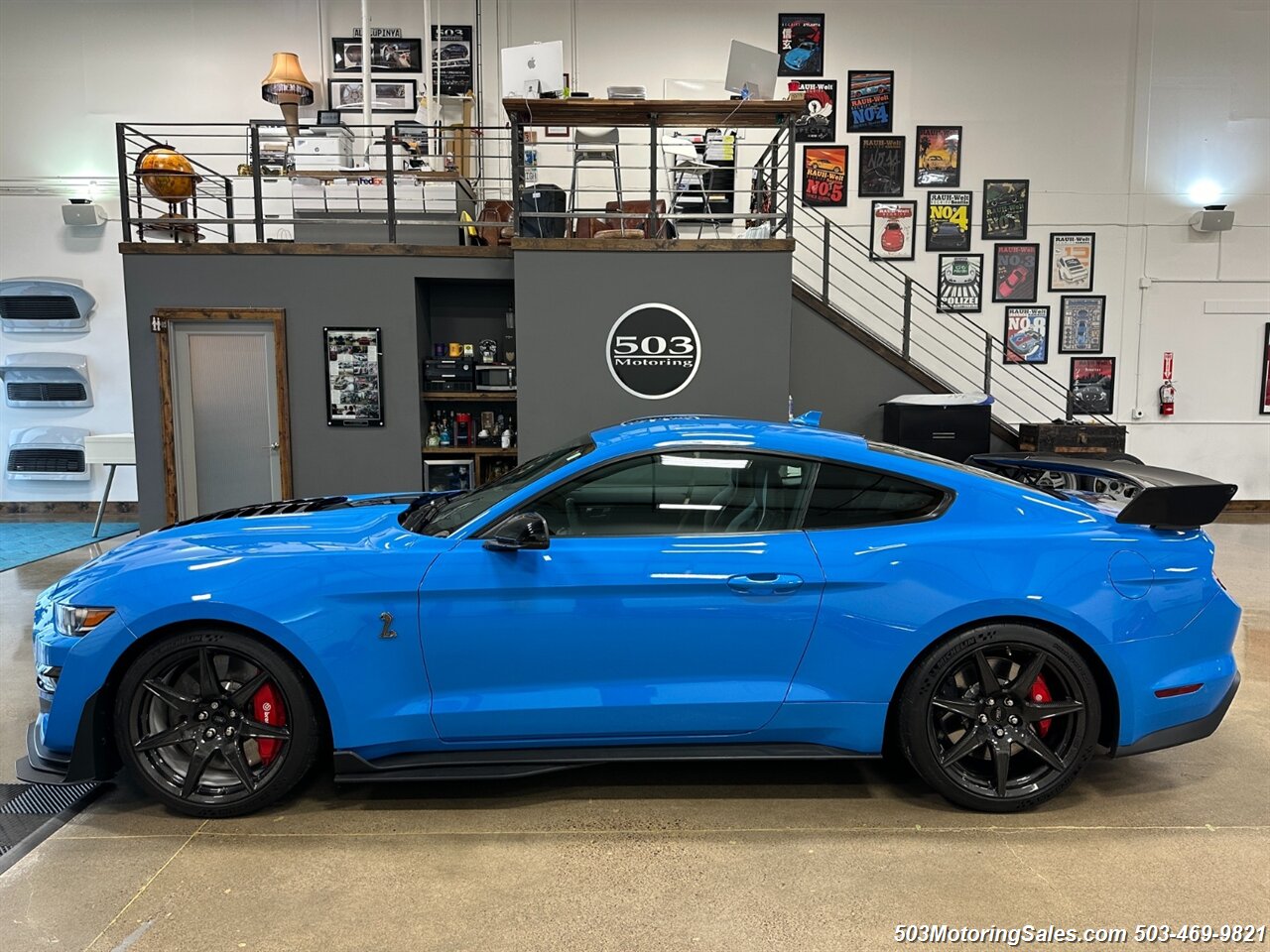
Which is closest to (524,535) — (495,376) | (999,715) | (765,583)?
(765,583)

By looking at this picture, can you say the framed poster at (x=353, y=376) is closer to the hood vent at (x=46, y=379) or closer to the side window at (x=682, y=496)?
the side window at (x=682, y=496)

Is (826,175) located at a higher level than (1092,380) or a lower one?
higher

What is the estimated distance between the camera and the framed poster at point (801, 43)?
981 cm

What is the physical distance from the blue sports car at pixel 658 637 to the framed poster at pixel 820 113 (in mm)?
8438

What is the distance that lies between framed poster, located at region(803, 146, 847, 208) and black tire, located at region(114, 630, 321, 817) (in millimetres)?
9184

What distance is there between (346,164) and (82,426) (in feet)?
16.7

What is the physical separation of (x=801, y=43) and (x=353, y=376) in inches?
278

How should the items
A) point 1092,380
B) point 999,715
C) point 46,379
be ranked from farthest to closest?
1. point 1092,380
2. point 46,379
3. point 999,715

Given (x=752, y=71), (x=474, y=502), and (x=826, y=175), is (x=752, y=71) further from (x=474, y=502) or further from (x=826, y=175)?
(x=474, y=502)

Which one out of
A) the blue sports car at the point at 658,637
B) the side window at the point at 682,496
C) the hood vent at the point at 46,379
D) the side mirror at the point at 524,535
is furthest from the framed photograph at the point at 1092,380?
the hood vent at the point at 46,379

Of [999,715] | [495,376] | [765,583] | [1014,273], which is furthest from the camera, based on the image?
[1014,273]

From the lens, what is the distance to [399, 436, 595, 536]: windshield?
2.75 m

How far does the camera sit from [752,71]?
6184mm

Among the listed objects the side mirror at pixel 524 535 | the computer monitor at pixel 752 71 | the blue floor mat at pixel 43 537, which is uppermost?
the computer monitor at pixel 752 71
